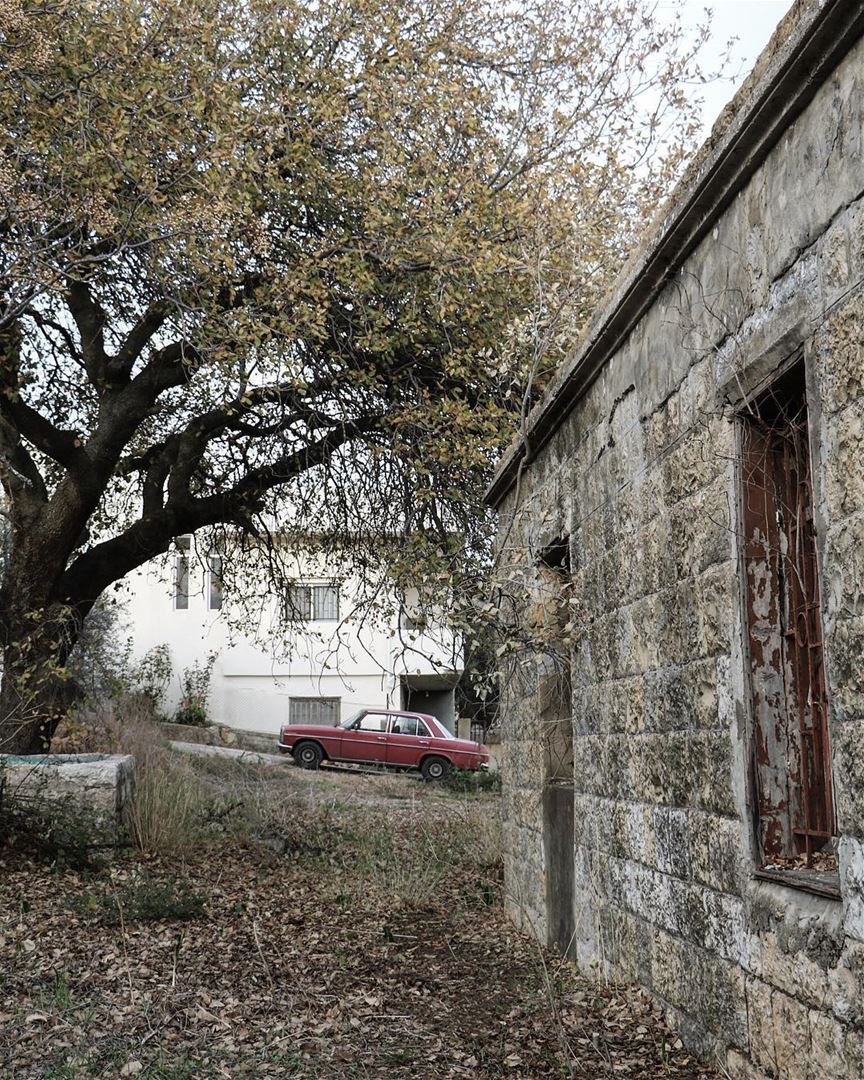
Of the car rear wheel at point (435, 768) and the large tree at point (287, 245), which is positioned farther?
the car rear wheel at point (435, 768)

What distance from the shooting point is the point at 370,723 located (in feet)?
73.3

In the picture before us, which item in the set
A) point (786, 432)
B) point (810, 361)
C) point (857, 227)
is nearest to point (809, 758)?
point (786, 432)

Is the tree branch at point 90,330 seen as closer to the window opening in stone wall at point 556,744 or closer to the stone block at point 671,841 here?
the window opening in stone wall at point 556,744

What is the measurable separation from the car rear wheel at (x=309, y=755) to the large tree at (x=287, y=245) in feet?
36.7

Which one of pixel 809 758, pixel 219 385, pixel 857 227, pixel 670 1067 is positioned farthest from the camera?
pixel 219 385

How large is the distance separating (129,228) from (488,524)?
12.0 ft

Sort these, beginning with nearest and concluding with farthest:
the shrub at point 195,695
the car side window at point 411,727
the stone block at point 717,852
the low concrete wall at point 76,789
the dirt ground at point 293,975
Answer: the stone block at point 717,852 → the dirt ground at point 293,975 → the low concrete wall at point 76,789 → the car side window at point 411,727 → the shrub at point 195,695

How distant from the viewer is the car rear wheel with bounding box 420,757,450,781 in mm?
21906

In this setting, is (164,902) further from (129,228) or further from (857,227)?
(857,227)

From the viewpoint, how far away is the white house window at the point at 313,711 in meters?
29.3

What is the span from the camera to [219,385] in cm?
997

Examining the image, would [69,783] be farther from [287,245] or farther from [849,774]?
[849,774]

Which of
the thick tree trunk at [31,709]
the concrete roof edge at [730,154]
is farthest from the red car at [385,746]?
the concrete roof edge at [730,154]

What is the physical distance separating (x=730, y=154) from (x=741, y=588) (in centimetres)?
143
